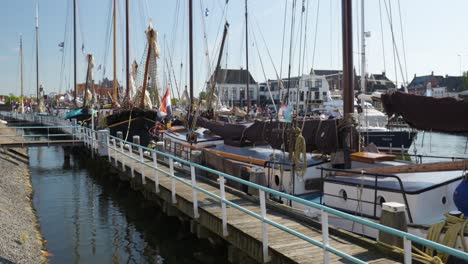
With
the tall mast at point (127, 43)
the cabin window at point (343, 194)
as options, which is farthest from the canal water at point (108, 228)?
the tall mast at point (127, 43)

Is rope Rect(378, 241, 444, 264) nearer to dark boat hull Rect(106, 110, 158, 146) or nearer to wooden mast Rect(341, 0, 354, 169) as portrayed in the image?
wooden mast Rect(341, 0, 354, 169)

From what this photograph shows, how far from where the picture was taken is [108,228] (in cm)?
1288

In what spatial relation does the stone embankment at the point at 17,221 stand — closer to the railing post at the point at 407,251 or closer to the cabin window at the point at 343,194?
the cabin window at the point at 343,194

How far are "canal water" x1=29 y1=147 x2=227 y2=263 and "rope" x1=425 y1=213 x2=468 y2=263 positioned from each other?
4.71m

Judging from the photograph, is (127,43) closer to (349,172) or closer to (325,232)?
(349,172)

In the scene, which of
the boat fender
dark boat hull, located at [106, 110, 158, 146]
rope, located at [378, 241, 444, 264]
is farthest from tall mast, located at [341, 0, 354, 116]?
dark boat hull, located at [106, 110, 158, 146]

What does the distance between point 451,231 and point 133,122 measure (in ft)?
73.1

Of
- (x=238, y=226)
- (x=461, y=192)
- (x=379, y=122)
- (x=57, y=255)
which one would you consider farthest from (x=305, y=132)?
(x=379, y=122)

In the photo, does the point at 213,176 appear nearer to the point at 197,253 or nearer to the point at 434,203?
A: the point at 197,253

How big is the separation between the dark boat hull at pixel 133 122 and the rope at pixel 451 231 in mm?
21723

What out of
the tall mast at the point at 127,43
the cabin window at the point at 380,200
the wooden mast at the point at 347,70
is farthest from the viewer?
the tall mast at the point at 127,43

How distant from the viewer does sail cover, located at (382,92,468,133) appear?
831 cm

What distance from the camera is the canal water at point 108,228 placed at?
10391 mm

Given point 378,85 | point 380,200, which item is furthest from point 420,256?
point 378,85
